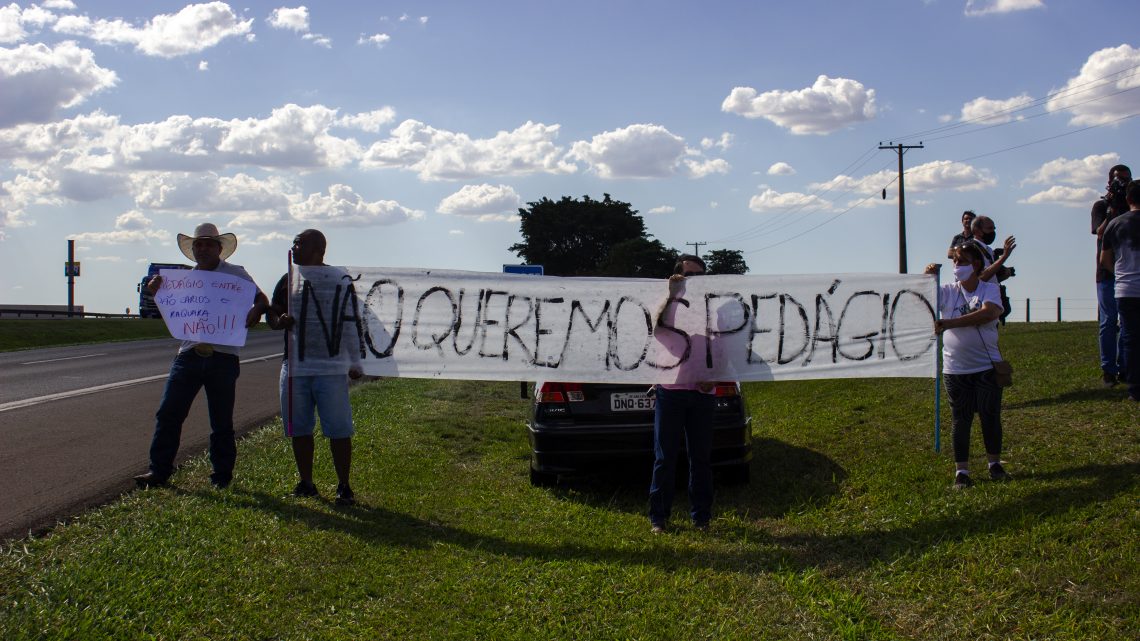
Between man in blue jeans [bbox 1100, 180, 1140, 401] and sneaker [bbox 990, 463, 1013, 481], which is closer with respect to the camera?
sneaker [bbox 990, 463, 1013, 481]

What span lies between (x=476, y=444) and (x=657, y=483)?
13.1ft

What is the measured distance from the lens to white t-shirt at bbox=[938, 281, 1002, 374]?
6.38m

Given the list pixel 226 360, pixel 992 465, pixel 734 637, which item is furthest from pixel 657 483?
pixel 226 360

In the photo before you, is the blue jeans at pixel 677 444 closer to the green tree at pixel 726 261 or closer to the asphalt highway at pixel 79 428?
the asphalt highway at pixel 79 428

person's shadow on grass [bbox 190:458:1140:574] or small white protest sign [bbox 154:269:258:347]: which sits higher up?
small white protest sign [bbox 154:269:258:347]


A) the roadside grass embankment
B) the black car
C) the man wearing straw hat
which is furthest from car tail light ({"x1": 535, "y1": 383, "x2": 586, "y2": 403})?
the roadside grass embankment

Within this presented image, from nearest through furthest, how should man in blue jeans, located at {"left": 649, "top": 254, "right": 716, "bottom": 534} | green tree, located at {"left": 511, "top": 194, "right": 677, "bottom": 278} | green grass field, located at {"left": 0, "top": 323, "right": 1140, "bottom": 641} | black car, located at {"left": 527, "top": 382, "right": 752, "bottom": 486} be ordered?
green grass field, located at {"left": 0, "top": 323, "right": 1140, "bottom": 641} → man in blue jeans, located at {"left": 649, "top": 254, "right": 716, "bottom": 534} → black car, located at {"left": 527, "top": 382, "right": 752, "bottom": 486} → green tree, located at {"left": 511, "top": 194, "right": 677, "bottom": 278}

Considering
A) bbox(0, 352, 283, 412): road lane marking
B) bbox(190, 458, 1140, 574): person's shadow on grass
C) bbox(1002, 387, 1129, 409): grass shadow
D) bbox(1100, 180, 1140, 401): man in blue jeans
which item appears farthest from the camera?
bbox(0, 352, 283, 412): road lane marking

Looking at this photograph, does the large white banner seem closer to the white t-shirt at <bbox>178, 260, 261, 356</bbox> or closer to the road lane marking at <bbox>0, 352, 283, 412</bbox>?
the white t-shirt at <bbox>178, 260, 261, 356</bbox>

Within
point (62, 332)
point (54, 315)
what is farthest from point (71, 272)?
point (62, 332)

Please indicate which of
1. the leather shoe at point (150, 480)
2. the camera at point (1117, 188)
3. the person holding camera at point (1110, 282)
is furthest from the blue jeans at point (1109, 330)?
the leather shoe at point (150, 480)

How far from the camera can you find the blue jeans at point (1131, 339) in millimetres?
7535

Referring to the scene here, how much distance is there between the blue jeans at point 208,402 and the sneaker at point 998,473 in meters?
5.39

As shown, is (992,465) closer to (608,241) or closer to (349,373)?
(349,373)
